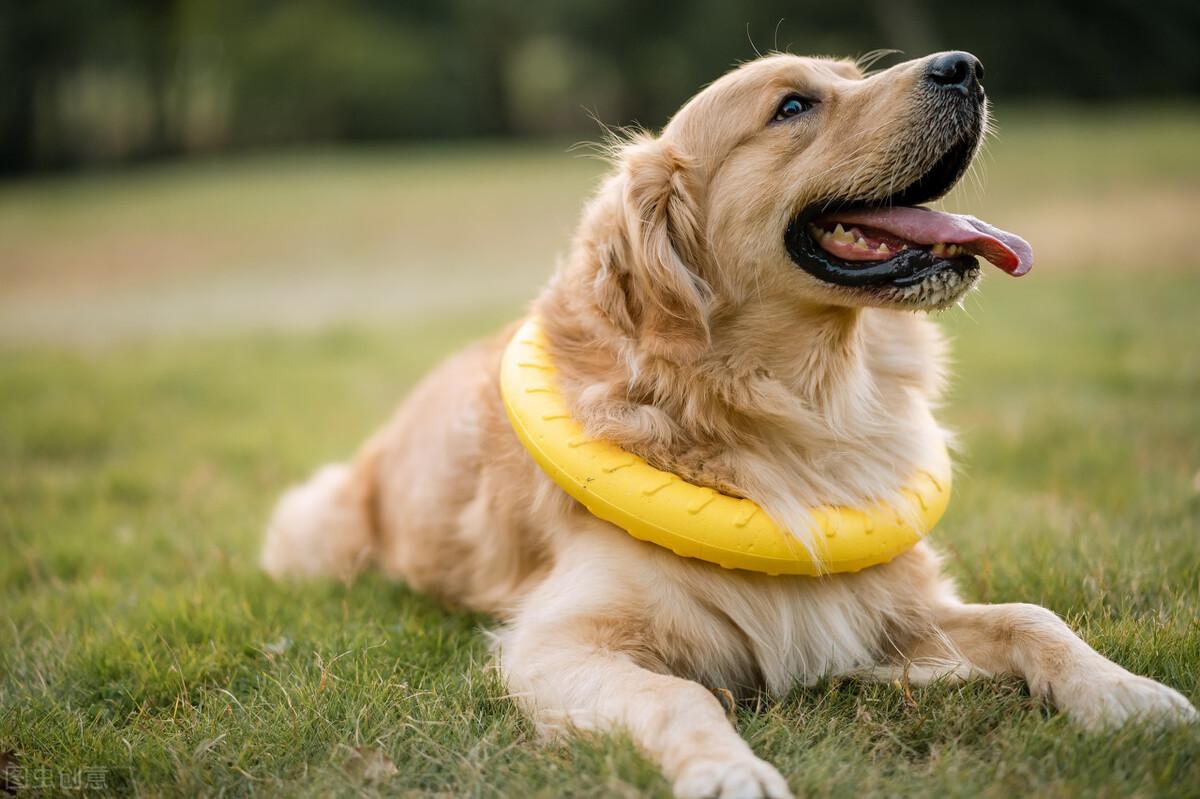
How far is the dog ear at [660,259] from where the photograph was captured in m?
3.14

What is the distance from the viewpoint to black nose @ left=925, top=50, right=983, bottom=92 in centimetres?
310

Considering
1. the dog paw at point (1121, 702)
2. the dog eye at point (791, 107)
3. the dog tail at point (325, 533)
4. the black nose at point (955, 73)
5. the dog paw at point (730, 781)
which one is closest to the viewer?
the dog paw at point (730, 781)

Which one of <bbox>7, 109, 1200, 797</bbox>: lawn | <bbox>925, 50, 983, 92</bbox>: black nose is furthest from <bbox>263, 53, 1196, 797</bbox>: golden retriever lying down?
<bbox>7, 109, 1200, 797</bbox>: lawn

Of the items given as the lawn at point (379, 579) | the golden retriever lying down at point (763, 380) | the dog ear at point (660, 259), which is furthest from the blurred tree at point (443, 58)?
the dog ear at point (660, 259)

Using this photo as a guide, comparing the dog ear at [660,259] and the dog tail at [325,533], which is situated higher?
the dog ear at [660,259]

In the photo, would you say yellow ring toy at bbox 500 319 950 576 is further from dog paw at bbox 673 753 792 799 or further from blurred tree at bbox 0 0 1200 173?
blurred tree at bbox 0 0 1200 173

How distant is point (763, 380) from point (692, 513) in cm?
56

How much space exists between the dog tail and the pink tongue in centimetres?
246

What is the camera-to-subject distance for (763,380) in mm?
3166

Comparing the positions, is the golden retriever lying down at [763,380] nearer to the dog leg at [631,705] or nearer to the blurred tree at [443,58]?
the dog leg at [631,705]

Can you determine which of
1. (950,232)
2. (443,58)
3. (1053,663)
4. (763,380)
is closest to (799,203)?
(950,232)

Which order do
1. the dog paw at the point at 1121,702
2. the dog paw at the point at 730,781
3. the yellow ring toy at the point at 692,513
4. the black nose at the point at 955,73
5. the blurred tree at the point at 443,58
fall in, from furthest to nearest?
the blurred tree at the point at 443,58 → the black nose at the point at 955,73 → the yellow ring toy at the point at 692,513 → the dog paw at the point at 1121,702 → the dog paw at the point at 730,781

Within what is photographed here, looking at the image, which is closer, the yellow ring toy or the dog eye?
the yellow ring toy

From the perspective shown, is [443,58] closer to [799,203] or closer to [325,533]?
[325,533]
